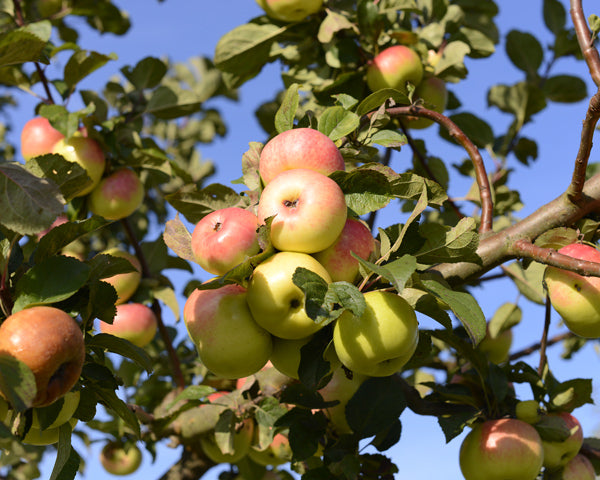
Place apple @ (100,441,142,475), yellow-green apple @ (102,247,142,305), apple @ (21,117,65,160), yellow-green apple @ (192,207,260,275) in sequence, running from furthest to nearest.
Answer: apple @ (100,441,142,475)
yellow-green apple @ (102,247,142,305)
apple @ (21,117,65,160)
yellow-green apple @ (192,207,260,275)

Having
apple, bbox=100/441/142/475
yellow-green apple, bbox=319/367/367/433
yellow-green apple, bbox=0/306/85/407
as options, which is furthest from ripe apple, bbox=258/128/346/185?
apple, bbox=100/441/142/475

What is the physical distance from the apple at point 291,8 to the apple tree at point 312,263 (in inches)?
0.6

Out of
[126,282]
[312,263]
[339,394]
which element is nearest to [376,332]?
[312,263]

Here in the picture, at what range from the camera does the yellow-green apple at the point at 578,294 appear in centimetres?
118

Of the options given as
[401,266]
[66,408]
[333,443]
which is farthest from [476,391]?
[66,408]

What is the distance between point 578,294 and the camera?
1186 millimetres

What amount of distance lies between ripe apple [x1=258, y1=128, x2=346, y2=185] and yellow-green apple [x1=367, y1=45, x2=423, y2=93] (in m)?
0.75

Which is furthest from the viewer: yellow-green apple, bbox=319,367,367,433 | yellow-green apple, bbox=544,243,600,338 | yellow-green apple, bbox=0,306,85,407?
yellow-green apple, bbox=319,367,367,433

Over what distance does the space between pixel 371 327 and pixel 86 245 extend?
2.42 meters

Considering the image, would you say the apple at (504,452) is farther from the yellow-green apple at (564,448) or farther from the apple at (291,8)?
the apple at (291,8)

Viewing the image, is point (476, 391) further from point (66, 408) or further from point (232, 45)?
point (232, 45)

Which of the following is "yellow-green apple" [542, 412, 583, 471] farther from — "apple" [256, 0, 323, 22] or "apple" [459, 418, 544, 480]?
"apple" [256, 0, 323, 22]

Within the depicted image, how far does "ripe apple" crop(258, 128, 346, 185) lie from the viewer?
1114 mm

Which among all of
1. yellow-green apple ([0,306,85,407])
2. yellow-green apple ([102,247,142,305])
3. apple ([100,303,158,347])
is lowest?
apple ([100,303,158,347])
